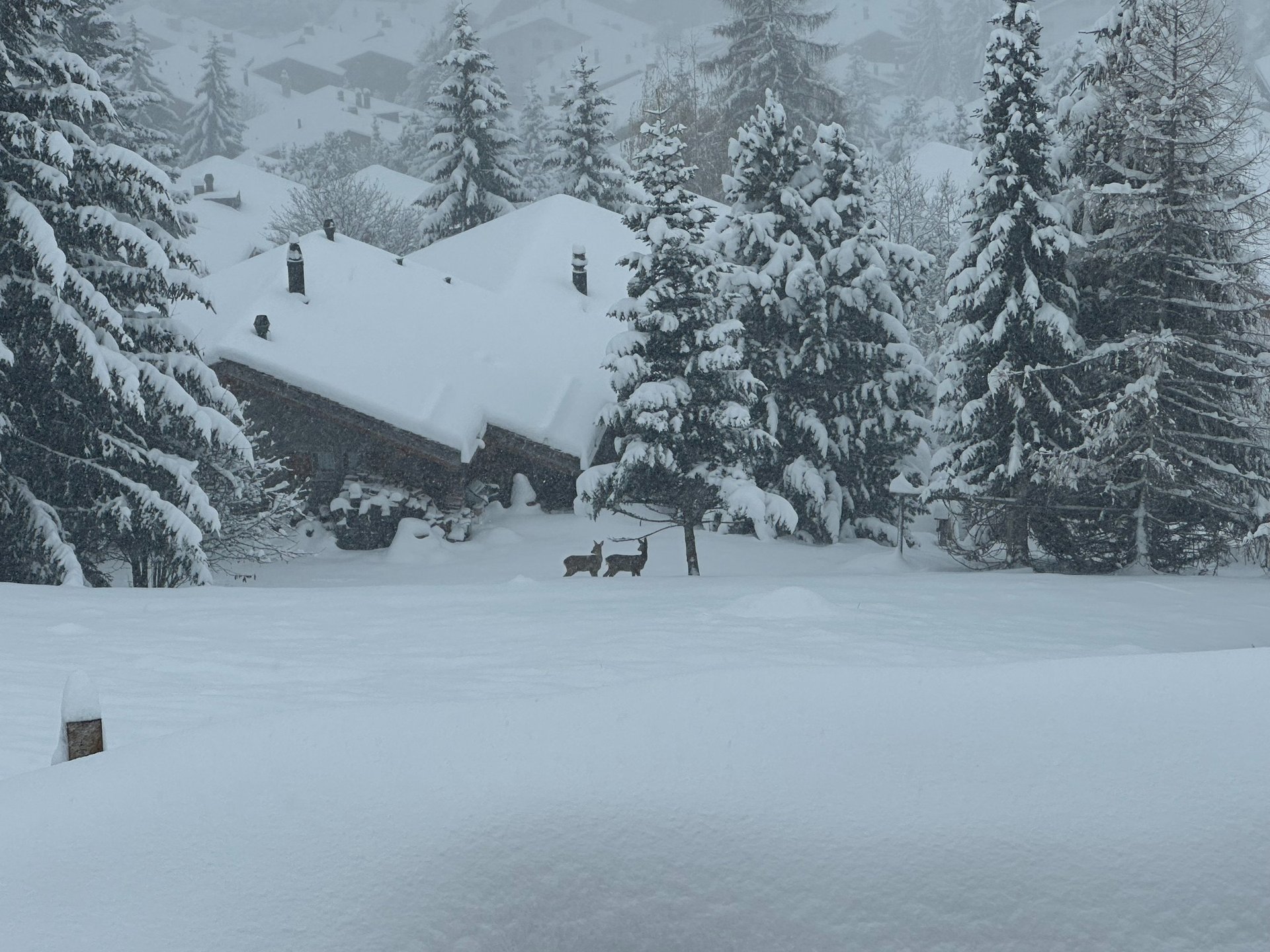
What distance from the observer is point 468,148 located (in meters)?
41.1

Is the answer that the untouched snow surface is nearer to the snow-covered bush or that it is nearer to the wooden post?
the wooden post

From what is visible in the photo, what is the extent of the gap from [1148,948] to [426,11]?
20035cm

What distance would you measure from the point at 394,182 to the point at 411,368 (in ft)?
147

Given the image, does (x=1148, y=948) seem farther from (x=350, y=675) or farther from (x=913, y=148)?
(x=913, y=148)

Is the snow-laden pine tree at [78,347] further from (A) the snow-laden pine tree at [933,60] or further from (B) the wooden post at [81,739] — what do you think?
(A) the snow-laden pine tree at [933,60]

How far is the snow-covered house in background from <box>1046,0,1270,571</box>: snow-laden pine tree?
11.4 meters

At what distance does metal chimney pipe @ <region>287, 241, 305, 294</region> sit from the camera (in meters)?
27.2

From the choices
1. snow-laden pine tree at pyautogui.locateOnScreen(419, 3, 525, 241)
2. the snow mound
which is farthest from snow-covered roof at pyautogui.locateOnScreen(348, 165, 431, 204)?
the snow mound

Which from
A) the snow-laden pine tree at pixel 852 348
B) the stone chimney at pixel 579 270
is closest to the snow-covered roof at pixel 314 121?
the stone chimney at pixel 579 270

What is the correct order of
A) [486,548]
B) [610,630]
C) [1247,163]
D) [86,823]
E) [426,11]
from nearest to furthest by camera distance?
[86,823] → [610,630] → [1247,163] → [486,548] → [426,11]

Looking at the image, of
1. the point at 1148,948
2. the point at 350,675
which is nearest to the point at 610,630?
the point at 350,675

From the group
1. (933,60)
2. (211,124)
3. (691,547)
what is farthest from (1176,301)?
(933,60)

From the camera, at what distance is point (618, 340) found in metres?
18.8

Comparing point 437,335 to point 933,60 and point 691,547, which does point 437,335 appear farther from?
point 933,60
